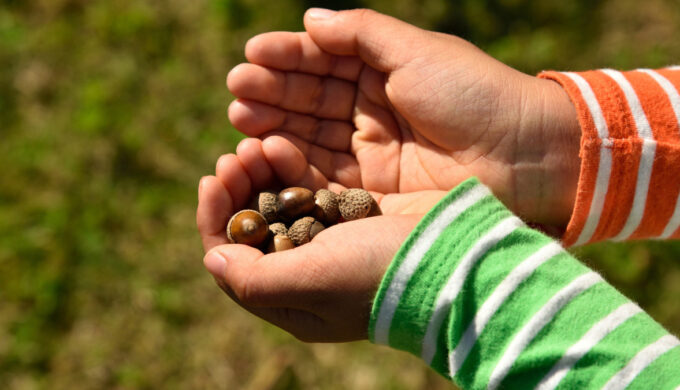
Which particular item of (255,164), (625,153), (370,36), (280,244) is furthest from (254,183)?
(625,153)

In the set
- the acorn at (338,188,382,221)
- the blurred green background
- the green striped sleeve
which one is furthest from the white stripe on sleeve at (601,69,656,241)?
the blurred green background

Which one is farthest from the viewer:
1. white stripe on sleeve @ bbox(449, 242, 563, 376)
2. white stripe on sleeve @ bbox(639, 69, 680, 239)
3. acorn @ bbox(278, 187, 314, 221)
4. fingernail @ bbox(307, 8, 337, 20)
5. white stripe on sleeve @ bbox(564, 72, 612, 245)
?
fingernail @ bbox(307, 8, 337, 20)

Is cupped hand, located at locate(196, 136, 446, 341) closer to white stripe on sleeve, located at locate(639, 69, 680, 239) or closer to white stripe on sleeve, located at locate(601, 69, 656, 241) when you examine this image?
white stripe on sleeve, located at locate(601, 69, 656, 241)

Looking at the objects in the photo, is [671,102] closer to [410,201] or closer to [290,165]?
[410,201]

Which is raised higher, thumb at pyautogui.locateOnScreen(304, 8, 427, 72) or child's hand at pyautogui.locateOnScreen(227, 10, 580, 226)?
thumb at pyautogui.locateOnScreen(304, 8, 427, 72)

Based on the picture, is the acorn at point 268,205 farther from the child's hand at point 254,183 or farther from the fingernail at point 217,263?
the fingernail at point 217,263

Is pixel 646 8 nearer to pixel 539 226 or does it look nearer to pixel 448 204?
pixel 539 226

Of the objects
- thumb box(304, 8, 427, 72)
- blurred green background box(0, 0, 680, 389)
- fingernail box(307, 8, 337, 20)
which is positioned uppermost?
fingernail box(307, 8, 337, 20)
